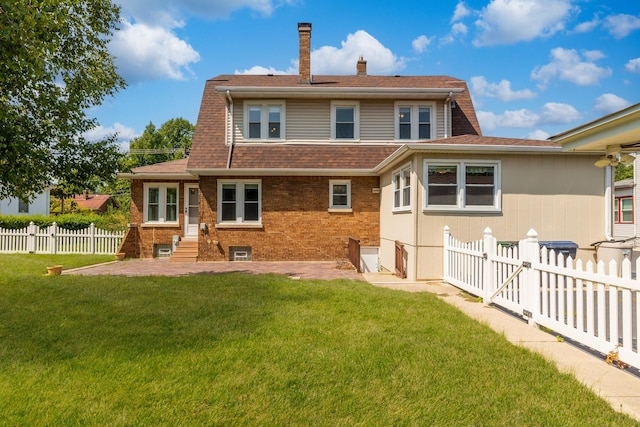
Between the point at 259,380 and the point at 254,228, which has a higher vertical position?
the point at 254,228

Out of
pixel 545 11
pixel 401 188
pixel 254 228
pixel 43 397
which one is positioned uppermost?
pixel 545 11

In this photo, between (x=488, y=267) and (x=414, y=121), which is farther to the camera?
(x=414, y=121)

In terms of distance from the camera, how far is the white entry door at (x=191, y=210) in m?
16.4

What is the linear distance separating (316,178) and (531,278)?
9655 millimetres

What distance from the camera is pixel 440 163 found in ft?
34.6

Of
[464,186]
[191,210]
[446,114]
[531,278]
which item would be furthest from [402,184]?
[191,210]

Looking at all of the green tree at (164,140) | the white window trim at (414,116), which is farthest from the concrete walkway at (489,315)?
the green tree at (164,140)

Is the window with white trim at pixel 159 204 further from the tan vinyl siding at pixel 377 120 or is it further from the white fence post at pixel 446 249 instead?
the white fence post at pixel 446 249

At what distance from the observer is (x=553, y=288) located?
18.3 feet

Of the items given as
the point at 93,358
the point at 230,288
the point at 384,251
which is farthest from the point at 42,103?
the point at 384,251

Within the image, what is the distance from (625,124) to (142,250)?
1590 cm

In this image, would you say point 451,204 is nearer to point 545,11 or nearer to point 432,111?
point 432,111

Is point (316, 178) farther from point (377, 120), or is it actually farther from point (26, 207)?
point (26, 207)

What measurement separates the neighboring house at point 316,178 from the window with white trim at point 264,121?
1.5 inches
